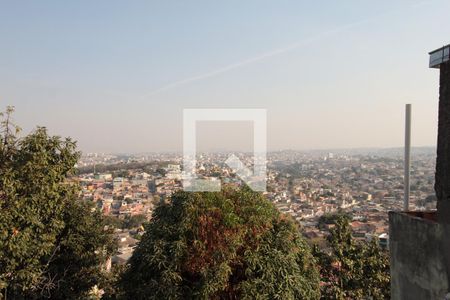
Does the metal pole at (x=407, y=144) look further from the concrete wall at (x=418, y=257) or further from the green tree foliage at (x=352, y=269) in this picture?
the green tree foliage at (x=352, y=269)

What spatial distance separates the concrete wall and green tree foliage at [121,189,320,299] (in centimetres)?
159

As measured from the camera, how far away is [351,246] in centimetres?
636

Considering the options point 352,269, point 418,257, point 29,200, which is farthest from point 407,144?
point 29,200

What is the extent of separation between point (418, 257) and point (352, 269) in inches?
152

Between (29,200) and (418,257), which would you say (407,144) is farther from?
(29,200)

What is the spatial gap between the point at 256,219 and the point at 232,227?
346 mm

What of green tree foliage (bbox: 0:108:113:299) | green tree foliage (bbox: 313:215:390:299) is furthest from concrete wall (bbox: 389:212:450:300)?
green tree foliage (bbox: 0:108:113:299)

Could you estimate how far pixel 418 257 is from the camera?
2.57m

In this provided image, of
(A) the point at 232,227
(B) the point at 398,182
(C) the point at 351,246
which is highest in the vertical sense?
(A) the point at 232,227

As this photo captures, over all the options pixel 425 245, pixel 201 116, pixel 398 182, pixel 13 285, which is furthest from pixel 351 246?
pixel 398 182

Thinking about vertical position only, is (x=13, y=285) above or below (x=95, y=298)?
above

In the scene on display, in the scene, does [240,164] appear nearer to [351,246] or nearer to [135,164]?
[351,246]

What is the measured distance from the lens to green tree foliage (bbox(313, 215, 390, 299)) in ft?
19.8

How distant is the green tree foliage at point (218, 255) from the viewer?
4.11 metres
